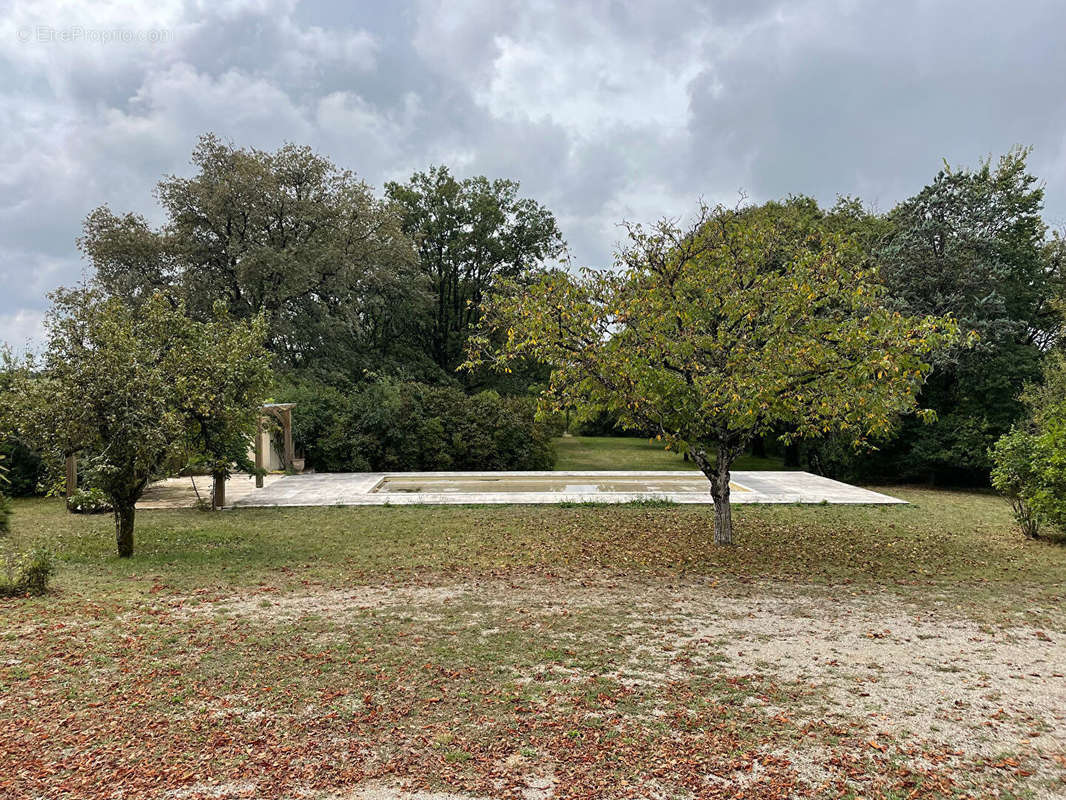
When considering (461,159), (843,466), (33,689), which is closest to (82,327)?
(33,689)

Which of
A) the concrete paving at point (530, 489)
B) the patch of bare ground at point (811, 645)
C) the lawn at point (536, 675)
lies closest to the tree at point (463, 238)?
the concrete paving at point (530, 489)

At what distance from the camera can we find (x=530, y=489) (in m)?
15.3

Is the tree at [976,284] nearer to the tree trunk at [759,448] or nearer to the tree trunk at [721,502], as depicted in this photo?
the tree trunk at [759,448]

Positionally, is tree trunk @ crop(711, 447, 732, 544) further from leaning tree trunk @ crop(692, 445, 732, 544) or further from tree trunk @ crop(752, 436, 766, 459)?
tree trunk @ crop(752, 436, 766, 459)

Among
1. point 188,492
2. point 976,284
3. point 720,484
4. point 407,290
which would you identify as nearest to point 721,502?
point 720,484

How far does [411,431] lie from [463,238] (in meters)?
14.2

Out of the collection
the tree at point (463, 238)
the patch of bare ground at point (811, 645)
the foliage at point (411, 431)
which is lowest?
the patch of bare ground at point (811, 645)

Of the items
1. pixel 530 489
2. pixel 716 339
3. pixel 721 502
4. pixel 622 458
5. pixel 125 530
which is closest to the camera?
pixel 716 339

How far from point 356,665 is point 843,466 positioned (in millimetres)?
16778

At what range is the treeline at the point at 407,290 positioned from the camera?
54.2ft

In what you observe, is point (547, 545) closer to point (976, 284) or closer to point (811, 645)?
point (811, 645)

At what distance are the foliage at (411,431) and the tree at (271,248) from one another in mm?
3988

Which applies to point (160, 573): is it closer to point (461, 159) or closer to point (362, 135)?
point (362, 135)

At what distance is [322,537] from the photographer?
9.50m
